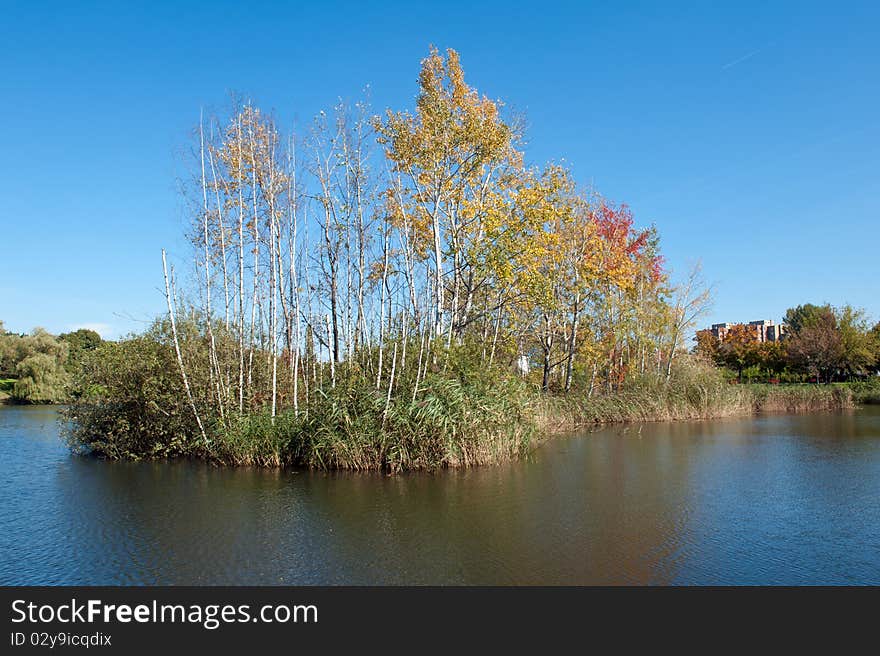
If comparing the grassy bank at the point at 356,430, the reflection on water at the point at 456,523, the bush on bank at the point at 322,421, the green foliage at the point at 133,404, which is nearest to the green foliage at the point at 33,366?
the green foliage at the point at 133,404

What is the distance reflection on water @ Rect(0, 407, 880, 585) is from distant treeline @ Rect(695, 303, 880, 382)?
21.3 m

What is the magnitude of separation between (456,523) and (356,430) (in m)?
3.29

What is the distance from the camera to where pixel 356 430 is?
32.1 ft

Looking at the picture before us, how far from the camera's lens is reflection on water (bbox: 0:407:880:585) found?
5410 millimetres

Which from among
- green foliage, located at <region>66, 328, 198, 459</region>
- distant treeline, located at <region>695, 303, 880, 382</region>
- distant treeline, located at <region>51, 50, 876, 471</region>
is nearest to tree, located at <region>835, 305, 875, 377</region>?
distant treeline, located at <region>695, 303, 880, 382</region>

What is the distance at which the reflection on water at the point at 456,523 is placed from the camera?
17.7ft

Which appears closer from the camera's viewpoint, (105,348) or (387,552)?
(387,552)

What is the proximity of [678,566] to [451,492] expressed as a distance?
140 inches

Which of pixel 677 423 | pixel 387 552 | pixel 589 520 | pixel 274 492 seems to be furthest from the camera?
pixel 677 423

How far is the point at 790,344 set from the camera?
122 ft

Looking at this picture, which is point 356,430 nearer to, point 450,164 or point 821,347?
point 450,164

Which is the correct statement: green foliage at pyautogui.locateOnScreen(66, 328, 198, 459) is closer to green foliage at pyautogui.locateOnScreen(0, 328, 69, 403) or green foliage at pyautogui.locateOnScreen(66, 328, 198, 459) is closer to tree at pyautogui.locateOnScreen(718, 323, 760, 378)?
green foliage at pyautogui.locateOnScreen(0, 328, 69, 403)
